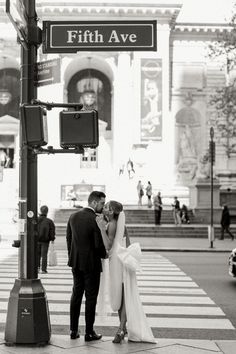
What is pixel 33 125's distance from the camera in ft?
24.4

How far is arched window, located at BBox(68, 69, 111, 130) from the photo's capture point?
5072 cm

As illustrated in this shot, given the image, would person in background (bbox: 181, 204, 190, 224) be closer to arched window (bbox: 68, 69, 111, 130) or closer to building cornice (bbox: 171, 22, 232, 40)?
arched window (bbox: 68, 69, 111, 130)

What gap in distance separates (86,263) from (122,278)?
0.53 m

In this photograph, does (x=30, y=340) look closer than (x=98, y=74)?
Yes

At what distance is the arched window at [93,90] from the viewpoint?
50.7m

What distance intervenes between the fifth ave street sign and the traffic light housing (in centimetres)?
88

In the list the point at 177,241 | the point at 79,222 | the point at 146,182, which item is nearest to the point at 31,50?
the point at 79,222

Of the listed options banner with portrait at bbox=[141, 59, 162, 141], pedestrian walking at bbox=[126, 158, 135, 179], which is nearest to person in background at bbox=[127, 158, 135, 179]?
pedestrian walking at bbox=[126, 158, 135, 179]

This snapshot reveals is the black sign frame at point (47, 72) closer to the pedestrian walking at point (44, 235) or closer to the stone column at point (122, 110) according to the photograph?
the pedestrian walking at point (44, 235)

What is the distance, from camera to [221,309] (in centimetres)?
1075

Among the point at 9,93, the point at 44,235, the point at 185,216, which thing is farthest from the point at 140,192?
the point at 44,235

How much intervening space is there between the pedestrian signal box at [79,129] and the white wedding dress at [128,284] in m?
1.24

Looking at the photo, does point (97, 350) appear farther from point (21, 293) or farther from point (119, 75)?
point (119, 75)

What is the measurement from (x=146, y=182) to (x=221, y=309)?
35079 millimetres
